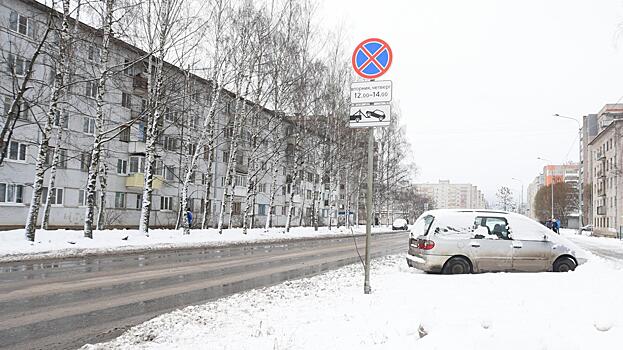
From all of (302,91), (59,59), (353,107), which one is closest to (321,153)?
(302,91)

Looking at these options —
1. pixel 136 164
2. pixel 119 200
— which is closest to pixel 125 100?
pixel 136 164

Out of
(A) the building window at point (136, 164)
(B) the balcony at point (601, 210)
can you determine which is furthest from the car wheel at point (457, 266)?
(B) the balcony at point (601, 210)

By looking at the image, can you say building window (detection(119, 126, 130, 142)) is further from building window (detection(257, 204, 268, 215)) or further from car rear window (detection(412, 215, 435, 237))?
car rear window (detection(412, 215, 435, 237))

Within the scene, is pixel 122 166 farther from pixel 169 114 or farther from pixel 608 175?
pixel 608 175

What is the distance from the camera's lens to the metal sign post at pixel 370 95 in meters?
7.79

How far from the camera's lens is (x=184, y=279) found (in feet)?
35.5

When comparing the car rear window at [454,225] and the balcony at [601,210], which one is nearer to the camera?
the car rear window at [454,225]

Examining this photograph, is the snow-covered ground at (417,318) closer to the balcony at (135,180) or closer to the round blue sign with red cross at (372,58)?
the round blue sign with red cross at (372,58)

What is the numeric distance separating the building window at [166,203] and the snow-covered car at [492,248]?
34.9 metres

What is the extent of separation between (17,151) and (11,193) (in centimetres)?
272

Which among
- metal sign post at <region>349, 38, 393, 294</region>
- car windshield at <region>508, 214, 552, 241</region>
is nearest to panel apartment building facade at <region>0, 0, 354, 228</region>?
metal sign post at <region>349, 38, 393, 294</region>

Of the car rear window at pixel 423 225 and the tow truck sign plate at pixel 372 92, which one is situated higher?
the tow truck sign plate at pixel 372 92

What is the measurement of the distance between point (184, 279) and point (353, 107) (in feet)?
18.9

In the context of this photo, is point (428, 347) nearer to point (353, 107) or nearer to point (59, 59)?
point (353, 107)
